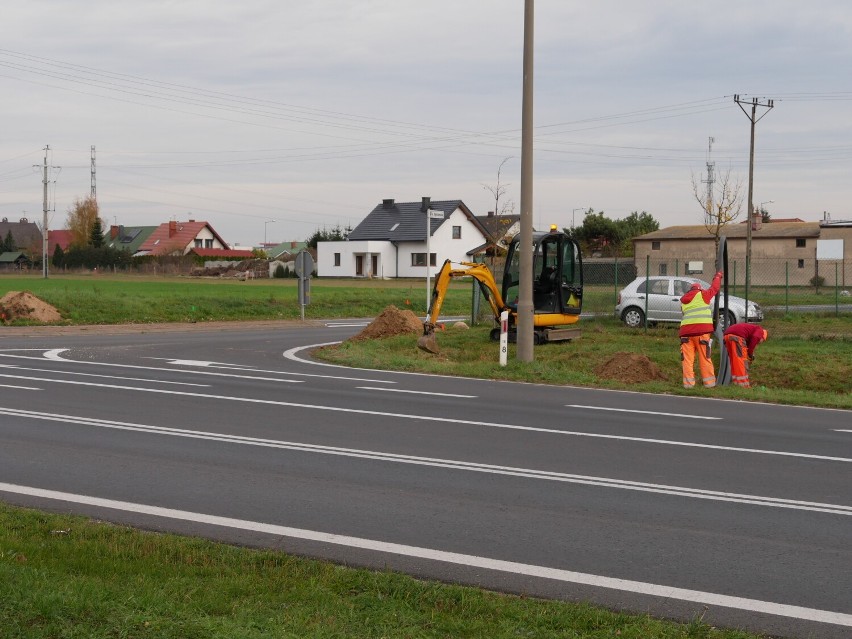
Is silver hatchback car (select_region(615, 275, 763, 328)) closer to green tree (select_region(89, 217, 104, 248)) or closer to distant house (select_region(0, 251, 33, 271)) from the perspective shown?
green tree (select_region(89, 217, 104, 248))

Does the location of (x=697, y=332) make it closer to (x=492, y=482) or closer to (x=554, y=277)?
(x=554, y=277)

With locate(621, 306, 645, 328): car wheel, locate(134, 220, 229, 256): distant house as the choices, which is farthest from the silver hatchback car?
locate(134, 220, 229, 256): distant house

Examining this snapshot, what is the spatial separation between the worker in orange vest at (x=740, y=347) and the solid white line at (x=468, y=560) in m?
12.0

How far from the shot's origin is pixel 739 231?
76.0m

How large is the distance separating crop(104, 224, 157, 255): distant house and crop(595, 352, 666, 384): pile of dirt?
111596 millimetres

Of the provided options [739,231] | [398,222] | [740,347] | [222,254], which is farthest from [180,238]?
[740,347]

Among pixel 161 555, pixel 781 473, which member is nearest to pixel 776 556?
pixel 781 473

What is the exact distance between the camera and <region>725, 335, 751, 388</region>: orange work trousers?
1766 cm

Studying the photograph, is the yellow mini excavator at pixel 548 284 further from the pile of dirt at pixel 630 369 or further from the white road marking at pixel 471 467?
the white road marking at pixel 471 467

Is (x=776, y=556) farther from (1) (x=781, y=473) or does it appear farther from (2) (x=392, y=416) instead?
(2) (x=392, y=416)

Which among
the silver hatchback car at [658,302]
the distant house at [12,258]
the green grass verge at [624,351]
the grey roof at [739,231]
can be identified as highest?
the grey roof at [739,231]

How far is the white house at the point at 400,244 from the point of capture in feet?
282

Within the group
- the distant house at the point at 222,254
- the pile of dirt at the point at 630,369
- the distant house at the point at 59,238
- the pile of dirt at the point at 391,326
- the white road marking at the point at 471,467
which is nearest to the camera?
the white road marking at the point at 471,467

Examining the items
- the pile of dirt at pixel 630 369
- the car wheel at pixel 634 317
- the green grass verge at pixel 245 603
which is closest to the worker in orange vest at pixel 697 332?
the pile of dirt at pixel 630 369
